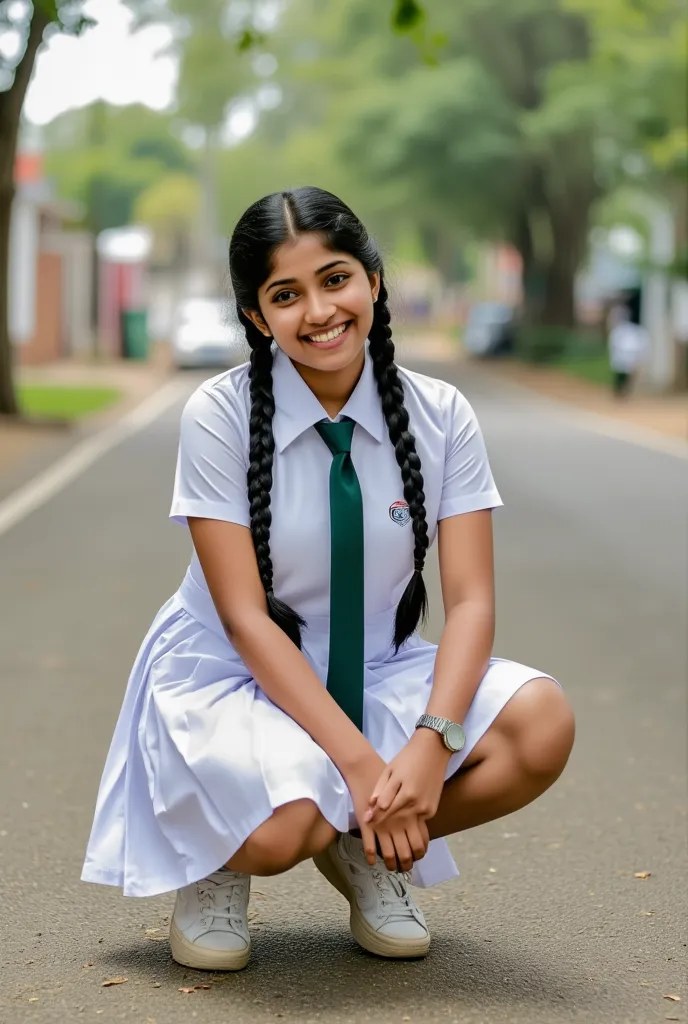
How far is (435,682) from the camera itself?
13.0ft

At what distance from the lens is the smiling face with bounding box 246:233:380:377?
13.3 ft

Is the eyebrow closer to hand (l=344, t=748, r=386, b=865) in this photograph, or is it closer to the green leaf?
hand (l=344, t=748, r=386, b=865)

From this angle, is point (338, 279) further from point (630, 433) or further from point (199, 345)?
point (199, 345)

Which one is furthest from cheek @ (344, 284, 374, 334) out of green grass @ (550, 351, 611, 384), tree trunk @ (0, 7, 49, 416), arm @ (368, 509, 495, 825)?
green grass @ (550, 351, 611, 384)

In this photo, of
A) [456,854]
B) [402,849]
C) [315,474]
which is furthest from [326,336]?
[456,854]

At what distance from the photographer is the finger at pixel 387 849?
377 cm

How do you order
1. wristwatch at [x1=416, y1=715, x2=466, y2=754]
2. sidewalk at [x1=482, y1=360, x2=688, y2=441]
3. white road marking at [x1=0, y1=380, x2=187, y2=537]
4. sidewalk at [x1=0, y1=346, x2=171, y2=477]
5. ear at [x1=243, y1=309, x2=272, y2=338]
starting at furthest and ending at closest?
1. sidewalk at [x1=482, y1=360, x2=688, y2=441]
2. sidewalk at [x1=0, y1=346, x2=171, y2=477]
3. white road marking at [x1=0, y1=380, x2=187, y2=537]
4. ear at [x1=243, y1=309, x2=272, y2=338]
5. wristwatch at [x1=416, y1=715, x2=466, y2=754]

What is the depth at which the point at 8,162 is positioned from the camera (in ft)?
74.1

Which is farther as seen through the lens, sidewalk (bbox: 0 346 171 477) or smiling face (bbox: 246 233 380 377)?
sidewalk (bbox: 0 346 171 477)

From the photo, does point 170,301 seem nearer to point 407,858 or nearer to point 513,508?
point 513,508

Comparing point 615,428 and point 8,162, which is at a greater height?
point 8,162

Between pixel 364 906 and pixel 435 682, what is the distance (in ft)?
1.74

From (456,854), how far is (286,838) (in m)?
1.53

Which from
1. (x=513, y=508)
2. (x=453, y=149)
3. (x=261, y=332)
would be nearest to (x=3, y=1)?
(x=513, y=508)
